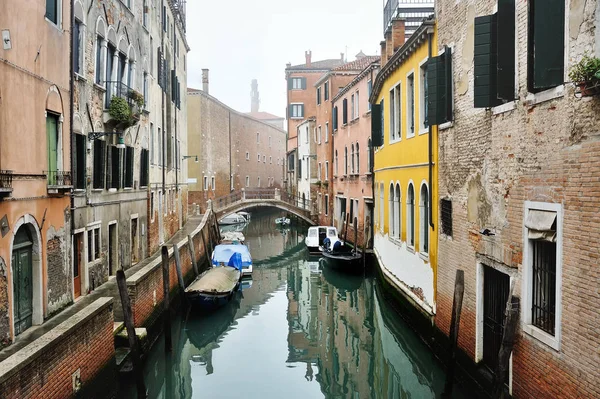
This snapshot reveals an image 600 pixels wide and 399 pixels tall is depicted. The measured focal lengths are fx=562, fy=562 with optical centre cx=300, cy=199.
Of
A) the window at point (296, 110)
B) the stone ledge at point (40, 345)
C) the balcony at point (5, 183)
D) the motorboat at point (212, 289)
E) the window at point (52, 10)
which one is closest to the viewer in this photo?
the stone ledge at point (40, 345)

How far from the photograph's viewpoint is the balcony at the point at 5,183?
6883mm

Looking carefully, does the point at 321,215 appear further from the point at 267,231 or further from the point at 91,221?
the point at 91,221

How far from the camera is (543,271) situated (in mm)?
5629

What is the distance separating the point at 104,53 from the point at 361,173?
10.8 m

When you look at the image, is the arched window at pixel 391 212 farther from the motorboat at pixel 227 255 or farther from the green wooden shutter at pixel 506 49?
the green wooden shutter at pixel 506 49

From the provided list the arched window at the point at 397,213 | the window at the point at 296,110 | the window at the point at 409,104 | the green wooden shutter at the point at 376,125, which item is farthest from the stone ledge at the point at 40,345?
the window at the point at 296,110

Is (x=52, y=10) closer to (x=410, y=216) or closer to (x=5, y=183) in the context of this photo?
(x=5, y=183)

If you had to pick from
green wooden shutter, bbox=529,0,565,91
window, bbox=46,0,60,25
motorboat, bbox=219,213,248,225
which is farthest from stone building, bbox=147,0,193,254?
green wooden shutter, bbox=529,0,565,91

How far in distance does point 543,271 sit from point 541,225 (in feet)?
1.67

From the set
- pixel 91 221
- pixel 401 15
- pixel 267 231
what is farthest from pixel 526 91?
pixel 267 231

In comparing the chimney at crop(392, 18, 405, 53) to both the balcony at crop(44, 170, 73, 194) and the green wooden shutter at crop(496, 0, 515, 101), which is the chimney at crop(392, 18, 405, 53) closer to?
the green wooden shutter at crop(496, 0, 515, 101)

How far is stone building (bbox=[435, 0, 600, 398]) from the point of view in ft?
15.4

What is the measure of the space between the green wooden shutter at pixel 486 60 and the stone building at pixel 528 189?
12 mm

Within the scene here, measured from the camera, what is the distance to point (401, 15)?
15.0 metres
